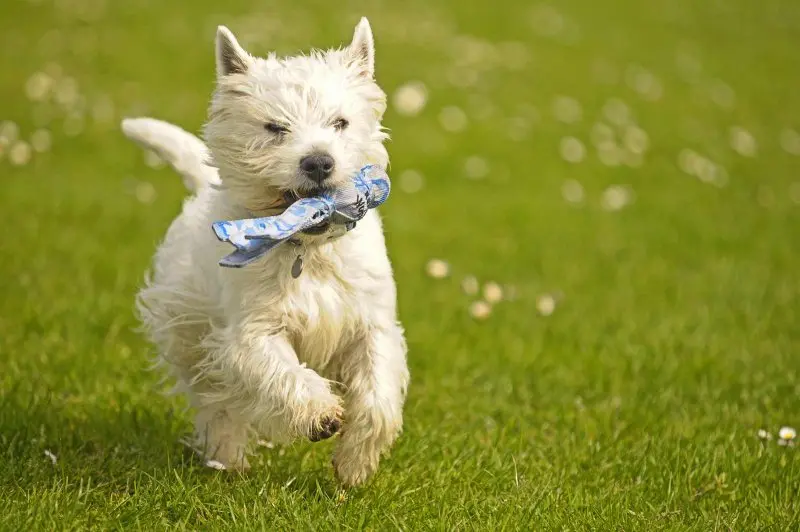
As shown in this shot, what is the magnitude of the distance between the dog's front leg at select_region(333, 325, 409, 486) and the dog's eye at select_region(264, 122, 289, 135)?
2.80 feet

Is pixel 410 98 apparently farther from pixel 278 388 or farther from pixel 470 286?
pixel 278 388

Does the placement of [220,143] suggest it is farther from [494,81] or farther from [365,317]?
[494,81]

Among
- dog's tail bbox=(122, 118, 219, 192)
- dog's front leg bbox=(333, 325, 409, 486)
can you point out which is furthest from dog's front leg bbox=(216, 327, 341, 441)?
dog's tail bbox=(122, 118, 219, 192)

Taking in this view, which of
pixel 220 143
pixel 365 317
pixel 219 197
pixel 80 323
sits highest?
pixel 220 143

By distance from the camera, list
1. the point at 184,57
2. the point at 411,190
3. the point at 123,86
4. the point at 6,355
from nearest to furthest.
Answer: the point at 6,355 → the point at 411,190 → the point at 123,86 → the point at 184,57

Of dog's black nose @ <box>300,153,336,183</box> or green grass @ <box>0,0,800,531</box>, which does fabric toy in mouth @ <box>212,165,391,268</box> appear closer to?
dog's black nose @ <box>300,153,336,183</box>

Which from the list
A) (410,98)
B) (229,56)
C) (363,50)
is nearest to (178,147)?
(229,56)

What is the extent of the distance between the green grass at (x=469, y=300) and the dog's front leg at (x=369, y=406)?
135 mm

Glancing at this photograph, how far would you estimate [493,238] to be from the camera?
8742 millimetres

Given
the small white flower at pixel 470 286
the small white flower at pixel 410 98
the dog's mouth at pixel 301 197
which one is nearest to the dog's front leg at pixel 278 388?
the dog's mouth at pixel 301 197

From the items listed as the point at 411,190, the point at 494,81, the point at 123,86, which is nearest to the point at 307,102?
the point at 411,190

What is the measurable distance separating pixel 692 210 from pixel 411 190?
8.43 ft

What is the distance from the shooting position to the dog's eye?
399 centimetres

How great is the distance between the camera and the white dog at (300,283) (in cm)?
396
